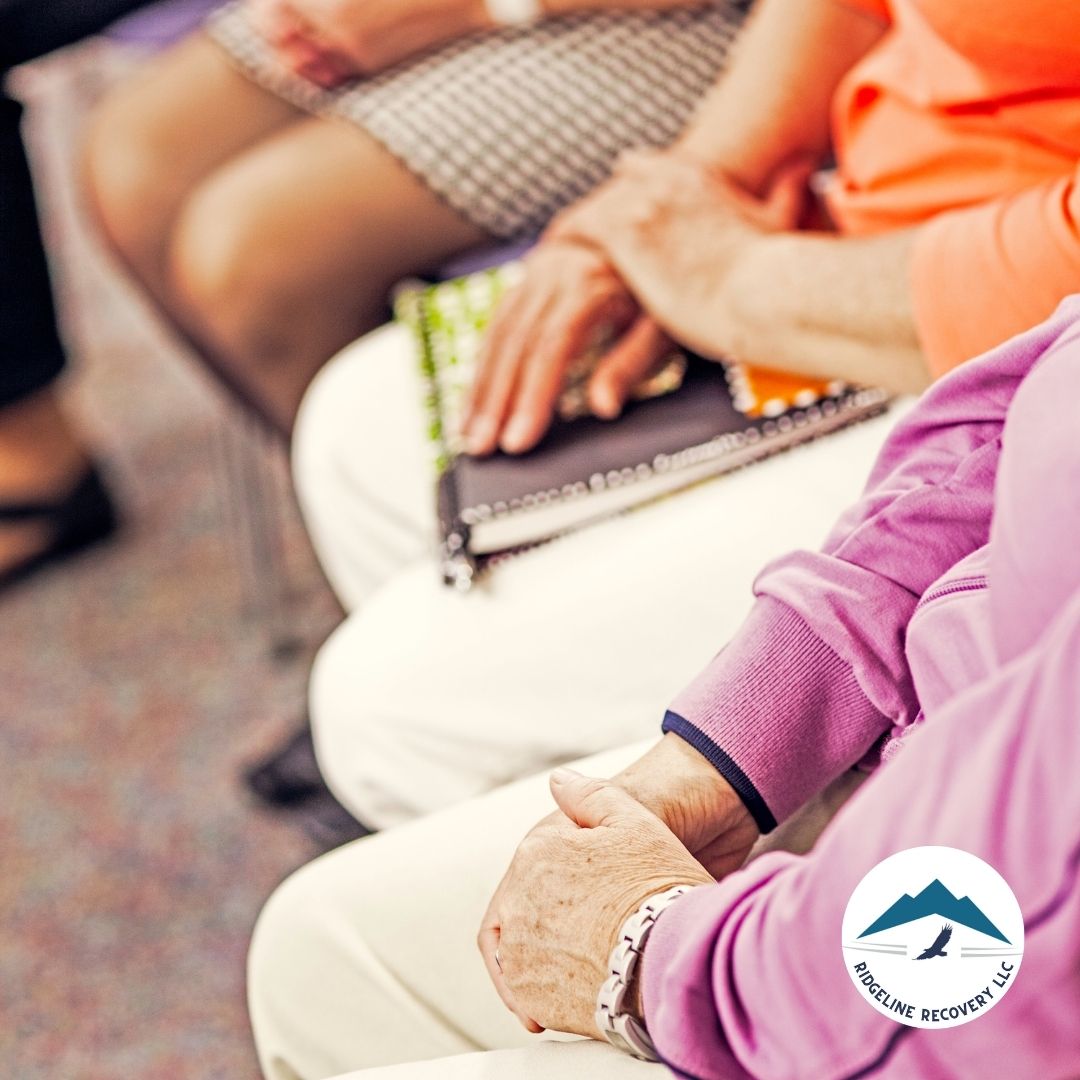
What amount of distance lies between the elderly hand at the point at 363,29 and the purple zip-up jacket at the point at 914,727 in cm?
74

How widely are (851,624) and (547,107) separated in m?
0.66

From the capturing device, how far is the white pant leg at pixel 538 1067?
1.77 feet

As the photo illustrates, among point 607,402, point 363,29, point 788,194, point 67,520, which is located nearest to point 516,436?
point 607,402

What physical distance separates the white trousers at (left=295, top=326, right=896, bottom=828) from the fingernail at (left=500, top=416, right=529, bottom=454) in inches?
3.0

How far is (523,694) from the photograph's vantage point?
795 millimetres

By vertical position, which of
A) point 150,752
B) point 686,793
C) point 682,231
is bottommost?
point 150,752

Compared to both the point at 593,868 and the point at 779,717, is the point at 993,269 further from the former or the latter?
the point at 593,868

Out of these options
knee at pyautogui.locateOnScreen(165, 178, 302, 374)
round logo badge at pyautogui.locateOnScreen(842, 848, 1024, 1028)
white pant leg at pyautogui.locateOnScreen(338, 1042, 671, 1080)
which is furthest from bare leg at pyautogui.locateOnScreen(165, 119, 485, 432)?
round logo badge at pyautogui.locateOnScreen(842, 848, 1024, 1028)

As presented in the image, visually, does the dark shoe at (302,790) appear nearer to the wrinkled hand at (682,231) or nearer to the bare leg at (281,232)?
the bare leg at (281,232)

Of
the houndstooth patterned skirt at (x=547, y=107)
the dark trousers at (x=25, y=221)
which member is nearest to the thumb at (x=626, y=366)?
the houndstooth patterned skirt at (x=547, y=107)

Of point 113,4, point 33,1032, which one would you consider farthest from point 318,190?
point 33,1032

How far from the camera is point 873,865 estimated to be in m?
0.41

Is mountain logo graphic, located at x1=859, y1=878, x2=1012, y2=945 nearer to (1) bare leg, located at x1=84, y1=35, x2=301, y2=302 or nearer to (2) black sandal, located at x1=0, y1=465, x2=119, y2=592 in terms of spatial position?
(1) bare leg, located at x1=84, y1=35, x2=301, y2=302

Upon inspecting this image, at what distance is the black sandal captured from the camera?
5.31ft
